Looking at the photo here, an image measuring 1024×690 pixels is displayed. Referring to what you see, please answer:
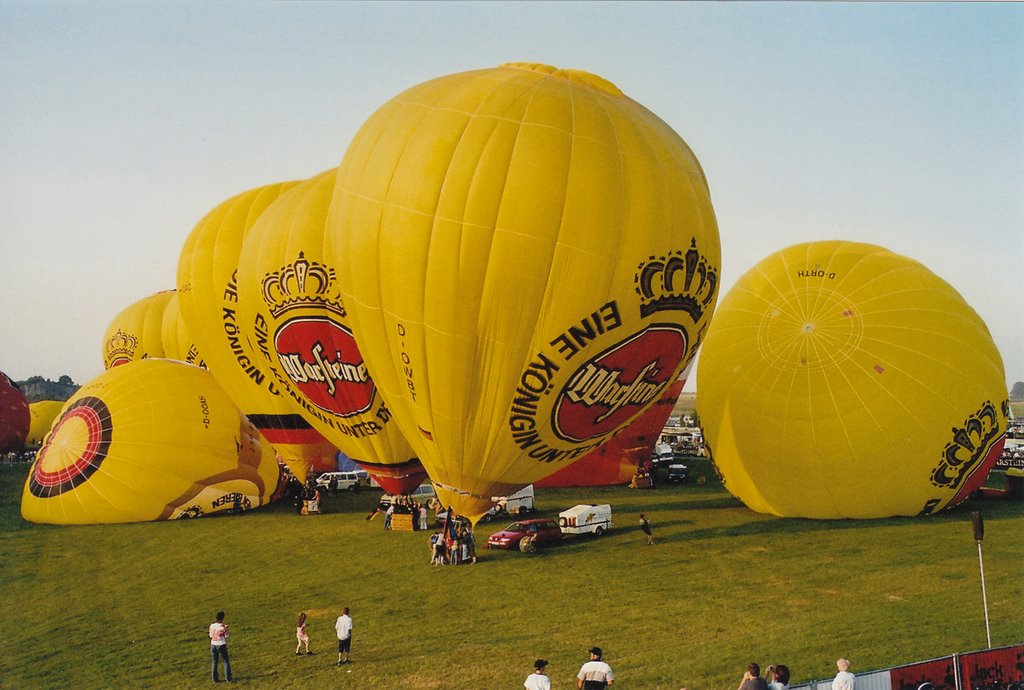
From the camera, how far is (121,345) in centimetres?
5012

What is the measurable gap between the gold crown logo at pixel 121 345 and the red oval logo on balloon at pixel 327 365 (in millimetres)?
30483

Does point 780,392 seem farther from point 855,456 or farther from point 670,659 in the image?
point 670,659

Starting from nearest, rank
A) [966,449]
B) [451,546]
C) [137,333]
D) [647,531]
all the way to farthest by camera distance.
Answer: [451,546], [647,531], [966,449], [137,333]

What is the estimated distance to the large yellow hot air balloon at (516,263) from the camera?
50.8 feet

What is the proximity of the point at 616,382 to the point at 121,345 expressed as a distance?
41.7m

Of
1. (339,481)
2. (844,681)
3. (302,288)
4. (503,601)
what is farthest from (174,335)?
(844,681)

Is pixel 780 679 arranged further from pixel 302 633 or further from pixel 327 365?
pixel 327 365

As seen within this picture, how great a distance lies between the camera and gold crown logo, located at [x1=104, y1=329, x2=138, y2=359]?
49.4 metres

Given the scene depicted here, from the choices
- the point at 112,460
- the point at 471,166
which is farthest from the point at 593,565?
the point at 112,460

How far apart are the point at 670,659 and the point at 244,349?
17708 mm

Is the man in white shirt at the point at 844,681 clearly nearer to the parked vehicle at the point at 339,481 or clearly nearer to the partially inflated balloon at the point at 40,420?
the parked vehicle at the point at 339,481

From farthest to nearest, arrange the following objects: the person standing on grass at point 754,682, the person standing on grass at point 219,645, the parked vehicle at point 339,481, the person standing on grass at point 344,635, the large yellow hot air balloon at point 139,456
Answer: the parked vehicle at point 339,481
the large yellow hot air balloon at point 139,456
the person standing on grass at point 344,635
the person standing on grass at point 219,645
the person standing on grass at point 754,682

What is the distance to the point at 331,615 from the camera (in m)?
15.7

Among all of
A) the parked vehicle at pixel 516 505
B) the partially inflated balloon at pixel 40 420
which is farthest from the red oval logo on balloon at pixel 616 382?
the partially inflated balloon at pixel 40 420
